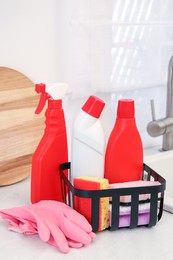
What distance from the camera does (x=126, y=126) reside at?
2.87ft

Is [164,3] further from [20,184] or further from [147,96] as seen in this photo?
[20,184]

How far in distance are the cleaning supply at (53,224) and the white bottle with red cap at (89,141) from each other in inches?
3.7

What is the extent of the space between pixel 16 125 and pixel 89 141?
0.95 feet

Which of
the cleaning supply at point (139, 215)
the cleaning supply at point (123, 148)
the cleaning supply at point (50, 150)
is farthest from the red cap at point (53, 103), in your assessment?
the cleaning supply at point (139, 215)

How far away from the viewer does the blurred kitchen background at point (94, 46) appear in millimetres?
1099

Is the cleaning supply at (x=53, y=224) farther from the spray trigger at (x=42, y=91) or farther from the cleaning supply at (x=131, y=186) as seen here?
the spray trigger at (x=42, y=91)

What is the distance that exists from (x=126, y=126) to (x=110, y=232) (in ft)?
0.76

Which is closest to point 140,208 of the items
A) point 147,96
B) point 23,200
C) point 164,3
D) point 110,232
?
point 110,232

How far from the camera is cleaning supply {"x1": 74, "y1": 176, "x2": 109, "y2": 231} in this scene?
31.0 inches

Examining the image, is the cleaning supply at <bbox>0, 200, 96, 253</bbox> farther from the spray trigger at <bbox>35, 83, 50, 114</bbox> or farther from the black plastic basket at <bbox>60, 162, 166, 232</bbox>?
the spray trigger at <bbox>35, 83, 50, 114</bbox>

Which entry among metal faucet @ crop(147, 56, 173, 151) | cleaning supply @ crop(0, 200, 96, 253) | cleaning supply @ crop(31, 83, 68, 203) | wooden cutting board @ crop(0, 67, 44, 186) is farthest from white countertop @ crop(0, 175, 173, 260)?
metal faucet @ crop(147, 56, 173, 151)

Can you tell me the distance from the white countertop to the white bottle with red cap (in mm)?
140

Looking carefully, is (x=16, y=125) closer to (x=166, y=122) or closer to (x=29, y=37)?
(x=29, y=37)

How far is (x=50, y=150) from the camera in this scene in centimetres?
89
